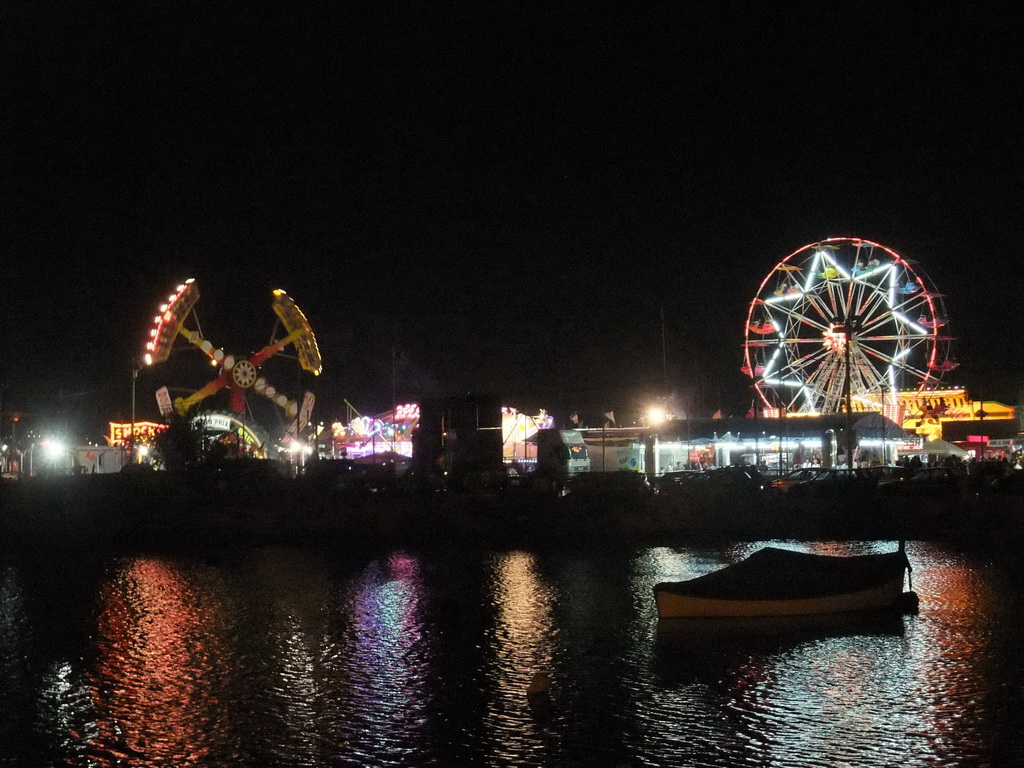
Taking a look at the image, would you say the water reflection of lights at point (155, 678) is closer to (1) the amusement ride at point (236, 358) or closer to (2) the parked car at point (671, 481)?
(2) the parked car at point (671, 481)

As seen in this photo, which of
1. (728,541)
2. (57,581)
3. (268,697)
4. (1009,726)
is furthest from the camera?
(728,541)

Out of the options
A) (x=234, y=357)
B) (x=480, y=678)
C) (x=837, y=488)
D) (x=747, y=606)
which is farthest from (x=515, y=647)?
(x=234, y=357)

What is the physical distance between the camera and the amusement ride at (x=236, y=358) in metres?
62.8

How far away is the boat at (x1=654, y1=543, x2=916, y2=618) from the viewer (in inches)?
708

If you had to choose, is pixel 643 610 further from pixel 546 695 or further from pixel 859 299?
pixel 859 299

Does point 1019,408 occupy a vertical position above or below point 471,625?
above

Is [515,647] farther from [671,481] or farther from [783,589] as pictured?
[671,481]

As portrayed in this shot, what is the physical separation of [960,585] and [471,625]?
1144cm

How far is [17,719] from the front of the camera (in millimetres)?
13391

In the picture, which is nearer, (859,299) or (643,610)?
(643,610)

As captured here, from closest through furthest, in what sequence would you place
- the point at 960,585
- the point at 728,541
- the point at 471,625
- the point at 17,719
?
the point at 17,719 < the point at 471,625 < the point at 960,585 < the point at 728,541

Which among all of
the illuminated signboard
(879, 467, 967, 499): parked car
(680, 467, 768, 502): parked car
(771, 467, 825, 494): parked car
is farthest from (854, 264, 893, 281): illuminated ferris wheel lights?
the illuminated signboard

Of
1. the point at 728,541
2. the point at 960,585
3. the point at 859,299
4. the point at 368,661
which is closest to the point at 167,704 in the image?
the point at 368,661

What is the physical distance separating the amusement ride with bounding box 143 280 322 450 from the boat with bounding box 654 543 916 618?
48.1m
